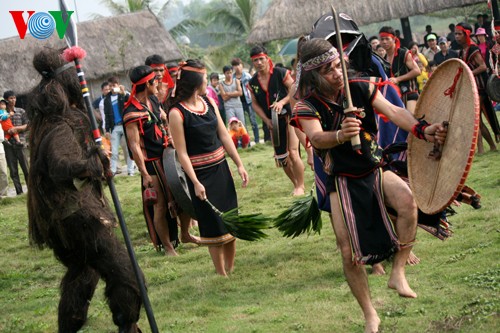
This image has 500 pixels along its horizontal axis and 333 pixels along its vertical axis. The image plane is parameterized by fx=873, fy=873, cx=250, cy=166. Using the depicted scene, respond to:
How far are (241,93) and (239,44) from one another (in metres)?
24.1

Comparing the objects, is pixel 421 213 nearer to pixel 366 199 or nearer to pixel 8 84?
pixel 366 199

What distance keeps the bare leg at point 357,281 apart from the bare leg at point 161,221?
422cm

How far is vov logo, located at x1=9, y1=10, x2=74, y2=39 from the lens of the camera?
5.91 metres

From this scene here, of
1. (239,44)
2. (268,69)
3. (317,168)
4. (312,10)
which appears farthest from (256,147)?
(239,44)

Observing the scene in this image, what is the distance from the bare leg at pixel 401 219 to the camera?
5922 mm

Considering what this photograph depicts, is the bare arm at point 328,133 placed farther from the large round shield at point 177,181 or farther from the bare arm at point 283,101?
the bare arm at point 283,101

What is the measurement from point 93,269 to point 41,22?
70.1 inches

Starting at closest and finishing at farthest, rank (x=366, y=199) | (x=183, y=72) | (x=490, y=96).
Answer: (x=366, y=199)
(x=183, y=72)
(x=490, y=96)

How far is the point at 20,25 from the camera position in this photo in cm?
616

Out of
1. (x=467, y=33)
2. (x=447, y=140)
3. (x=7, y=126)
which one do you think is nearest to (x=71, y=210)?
(x=447, y=140)

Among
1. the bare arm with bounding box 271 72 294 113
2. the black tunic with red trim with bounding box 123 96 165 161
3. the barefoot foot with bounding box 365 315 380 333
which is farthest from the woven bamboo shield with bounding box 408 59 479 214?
the bare arm with bounding box 271 72 294 113

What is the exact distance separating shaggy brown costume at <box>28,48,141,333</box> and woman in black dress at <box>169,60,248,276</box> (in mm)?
2021

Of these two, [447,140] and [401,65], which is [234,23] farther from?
[447,140]

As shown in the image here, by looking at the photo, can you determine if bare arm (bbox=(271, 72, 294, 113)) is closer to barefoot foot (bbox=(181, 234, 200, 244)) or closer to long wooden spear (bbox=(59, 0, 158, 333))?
barefoot foot (bbox=(181, 234, 200, 244))
